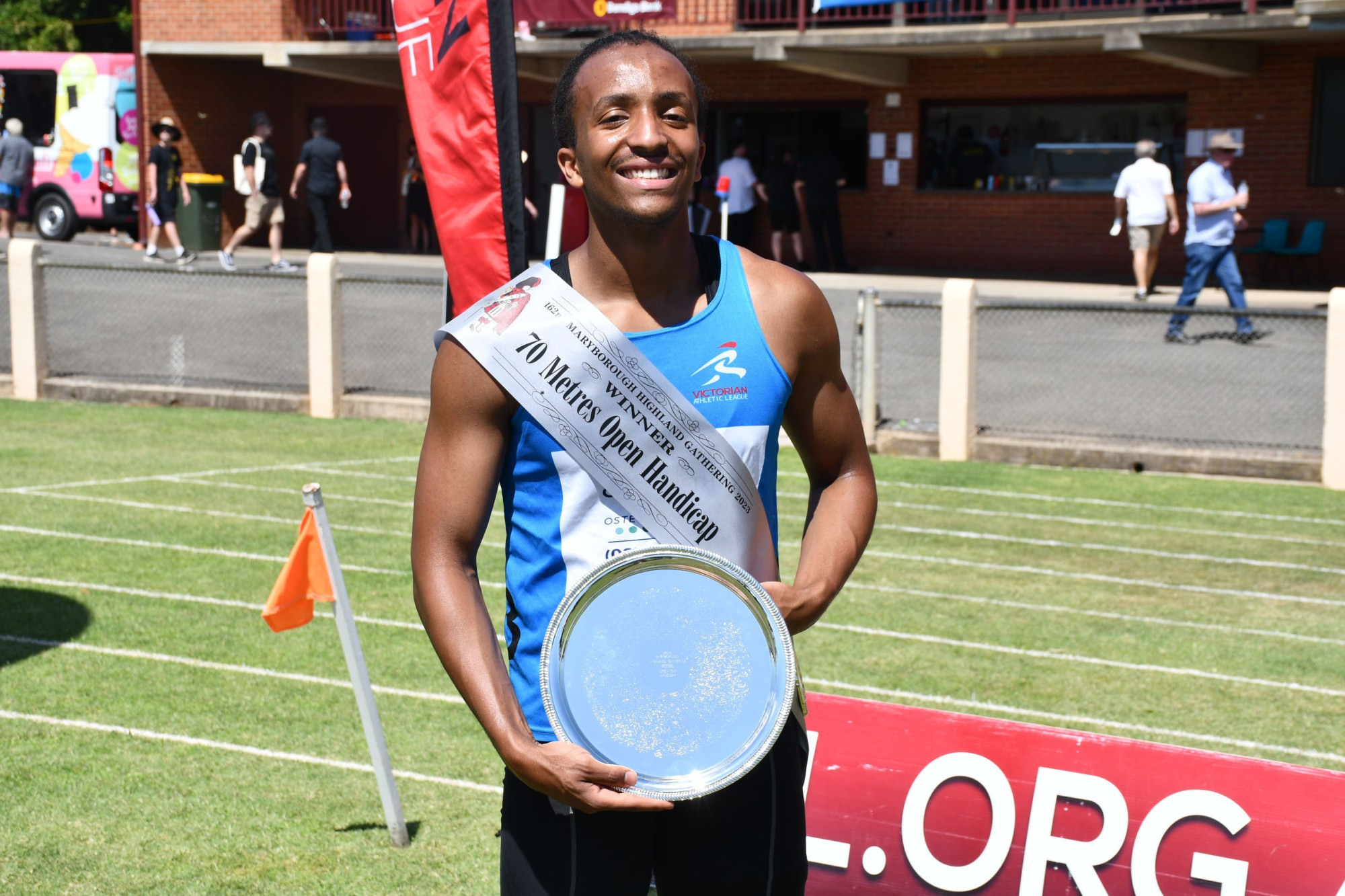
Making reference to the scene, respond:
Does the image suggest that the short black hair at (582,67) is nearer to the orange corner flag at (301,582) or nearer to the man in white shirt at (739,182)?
the orange corner flag at (301,582)

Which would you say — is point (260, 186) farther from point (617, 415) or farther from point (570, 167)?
point (617, 415)

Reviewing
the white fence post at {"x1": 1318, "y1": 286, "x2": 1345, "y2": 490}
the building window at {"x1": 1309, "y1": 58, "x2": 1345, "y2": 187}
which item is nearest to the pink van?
the building window at {"x1": 1309, "y1": 58, "x2": 1345, "y2": 187}

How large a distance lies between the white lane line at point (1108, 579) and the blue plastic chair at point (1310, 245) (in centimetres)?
1667

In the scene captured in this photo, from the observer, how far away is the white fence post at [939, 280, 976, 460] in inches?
455

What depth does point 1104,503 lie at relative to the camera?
1016 centimetres

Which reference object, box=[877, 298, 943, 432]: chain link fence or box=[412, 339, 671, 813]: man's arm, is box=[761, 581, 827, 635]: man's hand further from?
box=[877, 298, 943, 432]: chain link fence

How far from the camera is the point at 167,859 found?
14.9 feet

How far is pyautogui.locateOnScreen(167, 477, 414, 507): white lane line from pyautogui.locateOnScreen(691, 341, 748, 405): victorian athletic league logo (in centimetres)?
726

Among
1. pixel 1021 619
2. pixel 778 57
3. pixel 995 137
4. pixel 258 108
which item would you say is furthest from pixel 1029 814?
pixel 258 108

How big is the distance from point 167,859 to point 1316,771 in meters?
3.12

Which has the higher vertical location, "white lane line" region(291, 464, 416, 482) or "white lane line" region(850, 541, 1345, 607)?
"white lane line" region(291, 464, 416, 482)

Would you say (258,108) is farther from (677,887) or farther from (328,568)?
(677,887)

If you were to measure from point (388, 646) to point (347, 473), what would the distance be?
4234 millimetres

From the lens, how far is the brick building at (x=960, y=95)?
75.1 feet
